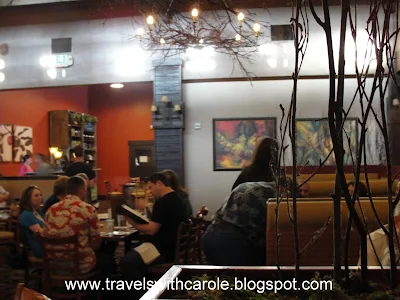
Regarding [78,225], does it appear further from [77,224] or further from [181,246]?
[181,246]

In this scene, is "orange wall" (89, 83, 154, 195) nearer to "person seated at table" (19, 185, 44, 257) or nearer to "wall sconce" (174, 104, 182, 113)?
"wall sconce" (174, 104, 182, 113)

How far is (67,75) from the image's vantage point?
11141 mm

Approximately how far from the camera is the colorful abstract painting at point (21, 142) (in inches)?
498

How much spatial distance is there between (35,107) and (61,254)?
1064cm

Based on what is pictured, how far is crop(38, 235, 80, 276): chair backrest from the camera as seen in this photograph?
155 inches

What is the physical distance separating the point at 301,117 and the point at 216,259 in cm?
795

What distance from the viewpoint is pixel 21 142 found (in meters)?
12.9

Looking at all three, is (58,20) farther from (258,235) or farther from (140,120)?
(258,235)

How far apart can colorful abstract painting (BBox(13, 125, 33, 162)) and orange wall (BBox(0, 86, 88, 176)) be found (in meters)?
0.16

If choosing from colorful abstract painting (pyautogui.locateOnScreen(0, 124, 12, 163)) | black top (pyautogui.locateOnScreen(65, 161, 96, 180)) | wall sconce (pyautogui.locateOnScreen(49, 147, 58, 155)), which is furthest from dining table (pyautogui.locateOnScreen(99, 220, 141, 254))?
wall sconce (pyautogui.locateOnScreen(49, 147, 58, 155))

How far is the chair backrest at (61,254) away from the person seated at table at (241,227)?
1118 millimetres

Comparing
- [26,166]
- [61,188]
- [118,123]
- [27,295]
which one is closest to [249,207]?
[61,188]

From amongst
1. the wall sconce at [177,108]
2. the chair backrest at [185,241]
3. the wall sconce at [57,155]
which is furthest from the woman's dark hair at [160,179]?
the wall sconce at [57,155]

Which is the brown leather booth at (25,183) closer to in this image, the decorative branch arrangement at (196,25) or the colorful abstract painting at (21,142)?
the colorful abstract painting at (21,142)
